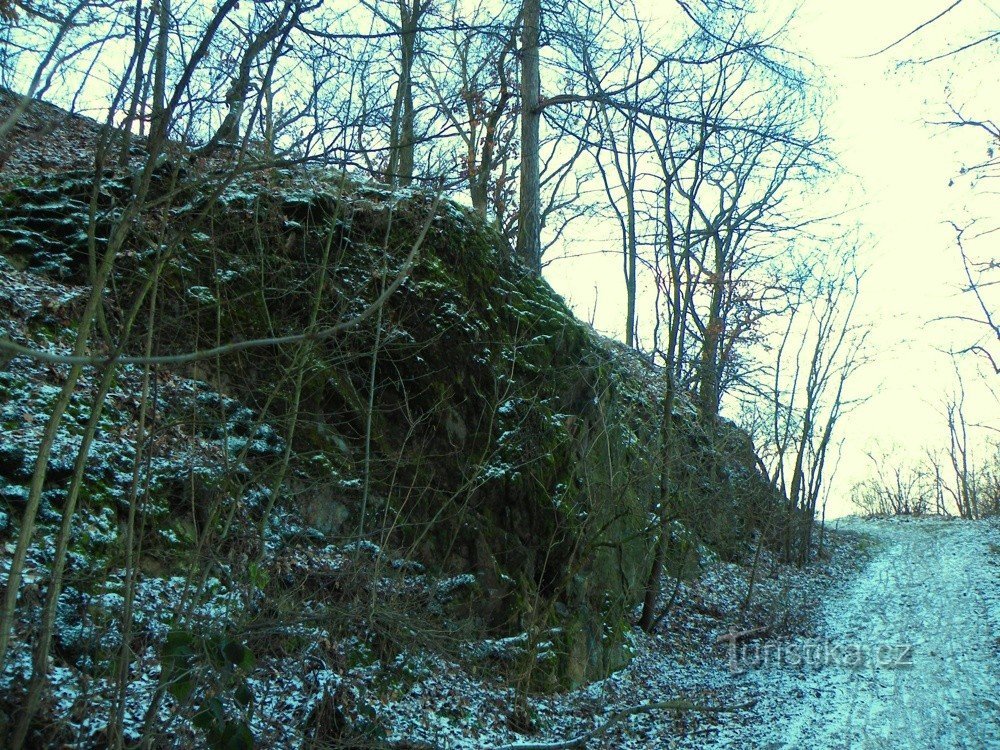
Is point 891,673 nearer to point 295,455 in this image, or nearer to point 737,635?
point 737,635

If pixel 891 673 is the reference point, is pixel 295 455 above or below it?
above

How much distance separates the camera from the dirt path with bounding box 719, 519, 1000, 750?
659 cm

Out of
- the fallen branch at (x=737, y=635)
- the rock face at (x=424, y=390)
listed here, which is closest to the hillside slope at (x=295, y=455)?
the rock face at (x=424, y=390)

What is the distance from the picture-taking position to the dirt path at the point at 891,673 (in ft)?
21.6

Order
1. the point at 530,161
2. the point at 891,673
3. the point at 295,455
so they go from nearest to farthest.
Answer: the point at 295,455 < the point at 891,673 < the point at 530,161

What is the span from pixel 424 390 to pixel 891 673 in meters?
6.01

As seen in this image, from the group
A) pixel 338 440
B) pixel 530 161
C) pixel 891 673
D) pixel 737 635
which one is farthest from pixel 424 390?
pixel 530 161

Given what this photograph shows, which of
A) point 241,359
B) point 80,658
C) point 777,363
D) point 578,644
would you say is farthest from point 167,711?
point 777,363

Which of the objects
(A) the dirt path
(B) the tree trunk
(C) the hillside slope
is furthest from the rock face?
(B) the tree trunk

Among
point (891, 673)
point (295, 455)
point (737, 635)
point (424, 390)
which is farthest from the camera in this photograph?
point (737, 635)

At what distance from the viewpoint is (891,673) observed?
27.2ft

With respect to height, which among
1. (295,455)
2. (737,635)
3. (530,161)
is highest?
(530,161)

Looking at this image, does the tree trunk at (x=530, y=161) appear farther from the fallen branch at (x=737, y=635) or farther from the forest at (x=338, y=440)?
the fallen branch at (x=737, y=635)

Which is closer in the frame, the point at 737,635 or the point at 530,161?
the point at 737,635
